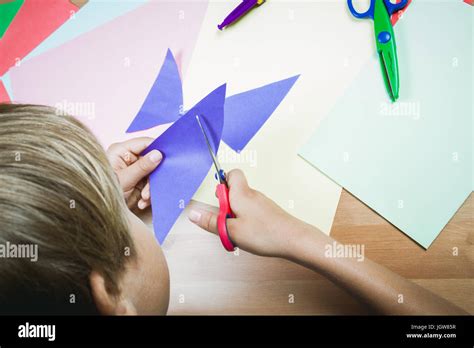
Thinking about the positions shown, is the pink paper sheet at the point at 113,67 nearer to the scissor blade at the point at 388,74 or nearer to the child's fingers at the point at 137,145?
the child's fingers at the point at 137,145

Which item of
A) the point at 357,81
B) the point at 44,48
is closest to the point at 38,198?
the point at 44,48

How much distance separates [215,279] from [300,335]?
0.48 ft

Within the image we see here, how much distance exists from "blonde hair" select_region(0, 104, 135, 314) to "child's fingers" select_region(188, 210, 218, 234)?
0.37 ft

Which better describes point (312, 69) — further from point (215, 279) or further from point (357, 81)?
point (215, 279)

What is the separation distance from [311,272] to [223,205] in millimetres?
165

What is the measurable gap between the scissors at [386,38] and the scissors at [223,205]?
29 centimetres

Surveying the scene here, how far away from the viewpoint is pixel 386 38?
0.58 m

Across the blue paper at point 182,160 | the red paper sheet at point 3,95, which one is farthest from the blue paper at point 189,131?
the red paper sheet at point 3,95

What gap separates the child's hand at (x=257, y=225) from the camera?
0.53 metres

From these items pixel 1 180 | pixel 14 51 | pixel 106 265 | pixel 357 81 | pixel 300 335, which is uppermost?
pixel 14 51

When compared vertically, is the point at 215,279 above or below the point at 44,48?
below

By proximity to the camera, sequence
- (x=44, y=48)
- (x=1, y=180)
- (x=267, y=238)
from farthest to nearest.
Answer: (x=44, y=48), (x=267, y=238), (x=1, y=180)

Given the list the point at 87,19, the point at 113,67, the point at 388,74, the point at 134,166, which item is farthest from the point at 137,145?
the point at 388,74

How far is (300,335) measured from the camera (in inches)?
21.4
